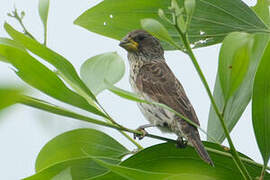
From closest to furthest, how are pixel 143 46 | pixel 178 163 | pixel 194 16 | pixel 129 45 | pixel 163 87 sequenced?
pixel 178 163 → pixel 194 16 → pixel 163 87 → pixel 129 45 → pixel 143 46

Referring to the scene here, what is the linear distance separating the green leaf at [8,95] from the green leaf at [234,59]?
0.79 meters

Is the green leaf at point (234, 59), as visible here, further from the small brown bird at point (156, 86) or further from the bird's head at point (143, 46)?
the bird's head at point (143, 46)

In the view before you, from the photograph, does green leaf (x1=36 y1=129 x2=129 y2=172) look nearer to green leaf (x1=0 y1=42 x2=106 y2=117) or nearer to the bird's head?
green leaf (x1=0 y1=42 x2=106 y2=117)

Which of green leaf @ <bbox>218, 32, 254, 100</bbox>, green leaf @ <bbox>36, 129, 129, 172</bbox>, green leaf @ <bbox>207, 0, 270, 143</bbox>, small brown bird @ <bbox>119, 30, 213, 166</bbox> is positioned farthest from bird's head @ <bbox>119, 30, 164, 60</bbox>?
green leaf @ <bbox>218, 32, 254, 100</bbox>

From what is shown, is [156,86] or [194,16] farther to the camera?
[156,86]

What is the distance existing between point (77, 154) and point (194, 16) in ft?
3.70

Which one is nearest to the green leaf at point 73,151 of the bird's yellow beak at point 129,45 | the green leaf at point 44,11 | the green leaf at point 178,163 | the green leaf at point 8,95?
the green leaf at point 178,163

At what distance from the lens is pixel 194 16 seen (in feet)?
8.77

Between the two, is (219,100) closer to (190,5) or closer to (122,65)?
(122,65)

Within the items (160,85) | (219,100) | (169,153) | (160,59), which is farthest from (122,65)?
(160,59)

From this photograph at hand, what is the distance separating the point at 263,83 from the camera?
1809 millimetres

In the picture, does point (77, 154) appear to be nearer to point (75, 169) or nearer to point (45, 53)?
point (75, 169)

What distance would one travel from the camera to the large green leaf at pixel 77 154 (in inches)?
67.8

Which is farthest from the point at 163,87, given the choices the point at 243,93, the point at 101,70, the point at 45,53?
the point at 45,53
